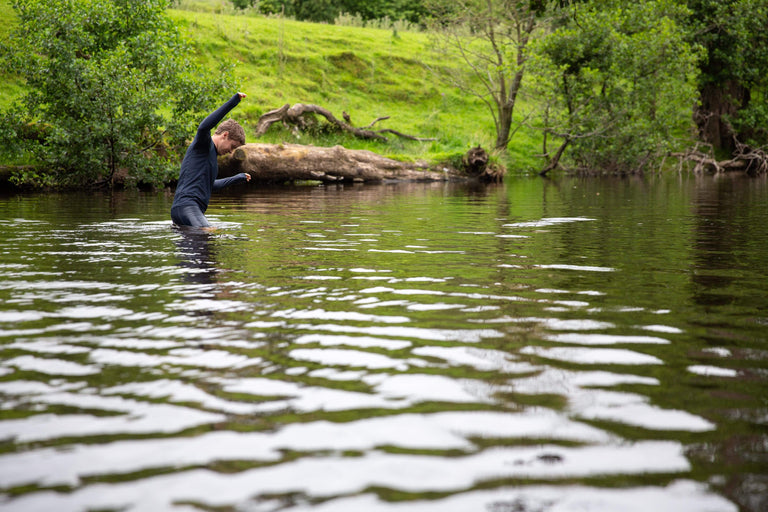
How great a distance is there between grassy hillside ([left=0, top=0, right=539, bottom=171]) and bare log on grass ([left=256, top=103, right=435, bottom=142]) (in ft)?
1.57

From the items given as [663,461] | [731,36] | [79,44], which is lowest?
[663,461]

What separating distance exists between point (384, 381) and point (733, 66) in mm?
44488

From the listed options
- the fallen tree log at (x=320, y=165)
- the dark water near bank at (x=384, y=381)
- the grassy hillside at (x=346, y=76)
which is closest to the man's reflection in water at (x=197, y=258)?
the dark water near bank at (x=384, y=381)

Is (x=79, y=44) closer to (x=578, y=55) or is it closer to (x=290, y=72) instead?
(x=578, y=55)

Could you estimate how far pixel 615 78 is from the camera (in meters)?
35.3

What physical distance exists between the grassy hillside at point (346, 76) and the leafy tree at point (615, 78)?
5315mm

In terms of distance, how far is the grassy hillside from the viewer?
41156 mm

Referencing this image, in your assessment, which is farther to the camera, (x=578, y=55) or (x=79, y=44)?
(x=578, y=55)

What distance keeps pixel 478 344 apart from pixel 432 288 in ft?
6.98

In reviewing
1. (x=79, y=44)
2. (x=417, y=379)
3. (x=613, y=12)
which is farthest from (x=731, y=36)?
(x=417, y=379)

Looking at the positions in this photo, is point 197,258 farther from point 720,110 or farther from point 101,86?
point 720,110

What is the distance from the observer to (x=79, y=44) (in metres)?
21.2

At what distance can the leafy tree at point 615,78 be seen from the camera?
34656mm

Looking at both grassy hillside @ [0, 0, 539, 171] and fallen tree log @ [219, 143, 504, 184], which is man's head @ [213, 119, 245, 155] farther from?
grassy hillside @ [0, 0, 539, 171]
